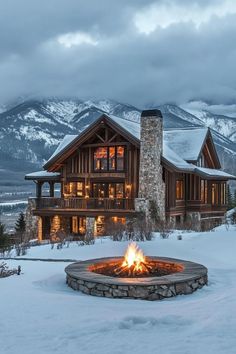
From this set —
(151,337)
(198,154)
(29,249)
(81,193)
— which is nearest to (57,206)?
(81,193)

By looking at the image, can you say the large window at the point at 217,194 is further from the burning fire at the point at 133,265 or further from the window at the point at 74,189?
the burning fire at the point at 133,265

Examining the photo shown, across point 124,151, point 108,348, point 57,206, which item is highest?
point 124,151

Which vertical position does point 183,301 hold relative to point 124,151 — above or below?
below

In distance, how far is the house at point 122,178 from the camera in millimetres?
27219

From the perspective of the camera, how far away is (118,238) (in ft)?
56.3

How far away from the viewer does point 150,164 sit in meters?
27.0

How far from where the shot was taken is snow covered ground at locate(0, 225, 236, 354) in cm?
663

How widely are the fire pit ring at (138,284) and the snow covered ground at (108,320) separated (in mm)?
216

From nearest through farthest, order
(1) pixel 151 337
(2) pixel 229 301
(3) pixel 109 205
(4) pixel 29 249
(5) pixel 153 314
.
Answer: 1. (1) pixel 151 337
2. (5) pixel 153 314
3. (2) pixel 229 301
4. (4) pixel 29 249
5. (3) pixel 109 205

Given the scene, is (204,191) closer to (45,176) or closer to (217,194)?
(217,194)

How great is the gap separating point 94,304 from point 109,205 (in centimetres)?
1904

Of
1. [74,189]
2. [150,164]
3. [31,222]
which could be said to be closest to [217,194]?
[150,164]

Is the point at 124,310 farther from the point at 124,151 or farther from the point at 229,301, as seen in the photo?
the point at 124,151

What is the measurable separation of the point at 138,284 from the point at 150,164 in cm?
1780
